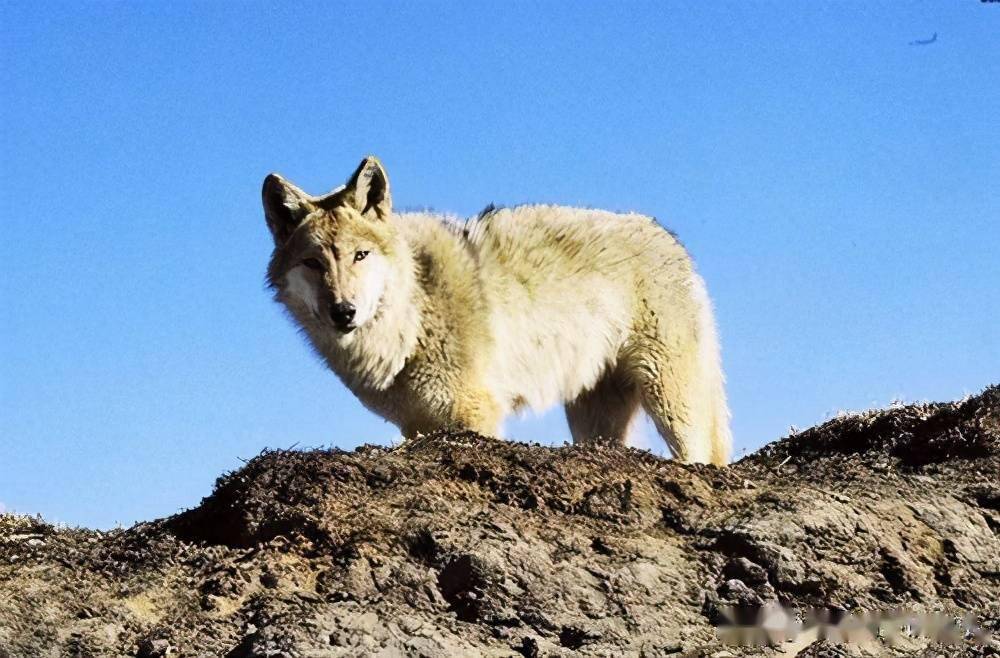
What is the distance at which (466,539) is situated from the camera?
6.09 meters

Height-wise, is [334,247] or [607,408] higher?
[607,408]

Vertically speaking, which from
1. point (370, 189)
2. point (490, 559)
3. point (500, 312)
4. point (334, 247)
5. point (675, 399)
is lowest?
point (490, 559)

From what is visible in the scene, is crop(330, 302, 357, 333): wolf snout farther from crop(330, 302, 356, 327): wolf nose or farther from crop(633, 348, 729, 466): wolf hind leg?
crop(633, 348, 729, 466): wolf hind leg

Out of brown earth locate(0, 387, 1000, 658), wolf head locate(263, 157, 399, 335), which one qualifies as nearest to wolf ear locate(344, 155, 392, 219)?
wolf head locate(263, 157, 399, 335)

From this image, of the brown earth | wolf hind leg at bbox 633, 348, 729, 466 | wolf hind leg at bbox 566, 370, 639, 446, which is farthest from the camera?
wolf hind leg at bbox 566, 370, 639, 446

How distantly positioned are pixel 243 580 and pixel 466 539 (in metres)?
1.12

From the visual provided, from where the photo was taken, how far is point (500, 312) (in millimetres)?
9477

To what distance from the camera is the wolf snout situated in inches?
342

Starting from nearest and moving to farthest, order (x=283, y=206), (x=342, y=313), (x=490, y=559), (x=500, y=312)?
(x=490, y=559) → (x=342, y=313) → (x=283, y=206) → (x=500, y=312)

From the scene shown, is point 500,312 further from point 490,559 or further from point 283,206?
point 490,559

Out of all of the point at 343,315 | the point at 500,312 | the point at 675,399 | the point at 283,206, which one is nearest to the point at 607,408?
the point at 675,399

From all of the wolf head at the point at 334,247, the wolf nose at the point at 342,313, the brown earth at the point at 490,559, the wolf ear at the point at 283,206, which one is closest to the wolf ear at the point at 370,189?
the wolf head at the point at 334,247

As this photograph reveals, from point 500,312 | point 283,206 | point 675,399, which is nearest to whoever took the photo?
point 283,206

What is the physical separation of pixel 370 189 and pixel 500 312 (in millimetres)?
1401
